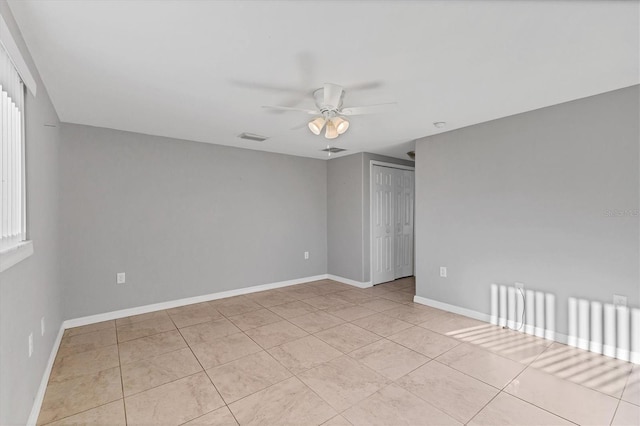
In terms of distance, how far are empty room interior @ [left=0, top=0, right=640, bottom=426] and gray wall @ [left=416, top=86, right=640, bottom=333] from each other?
0.06ft

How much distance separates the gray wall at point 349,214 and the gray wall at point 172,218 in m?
0.42

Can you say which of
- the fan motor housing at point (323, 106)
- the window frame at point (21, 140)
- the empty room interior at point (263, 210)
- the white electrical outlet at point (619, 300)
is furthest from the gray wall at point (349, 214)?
the window frame at point (21, 140)

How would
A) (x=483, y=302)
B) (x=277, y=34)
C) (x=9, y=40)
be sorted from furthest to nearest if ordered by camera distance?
(x=483, y=302) → (x=277, y=34) → (x=9, y=40)

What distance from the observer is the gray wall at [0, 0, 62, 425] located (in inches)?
56.0

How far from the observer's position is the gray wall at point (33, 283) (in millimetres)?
1423

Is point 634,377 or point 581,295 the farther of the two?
point 581,295

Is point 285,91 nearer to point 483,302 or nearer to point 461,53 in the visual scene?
point 461,53

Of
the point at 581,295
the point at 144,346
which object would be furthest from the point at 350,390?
the point at 581,295

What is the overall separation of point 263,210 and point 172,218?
1.40m

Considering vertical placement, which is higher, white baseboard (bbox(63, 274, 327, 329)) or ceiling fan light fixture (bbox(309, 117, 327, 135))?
ceiling fan light fixture (bbox(309, 117, 327, 135))

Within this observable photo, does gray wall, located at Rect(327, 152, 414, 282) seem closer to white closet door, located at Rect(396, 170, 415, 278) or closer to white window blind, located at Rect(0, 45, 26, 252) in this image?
white closet door, located at Rect(396, 170, 415, 278)

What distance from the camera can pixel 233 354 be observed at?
2.71m

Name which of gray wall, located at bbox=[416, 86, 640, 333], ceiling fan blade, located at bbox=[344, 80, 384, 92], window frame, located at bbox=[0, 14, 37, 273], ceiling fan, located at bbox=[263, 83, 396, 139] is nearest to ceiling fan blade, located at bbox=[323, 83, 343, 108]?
ceiling fan, located at bbox=[263, 83, 396, 139]

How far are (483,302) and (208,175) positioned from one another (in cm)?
405
